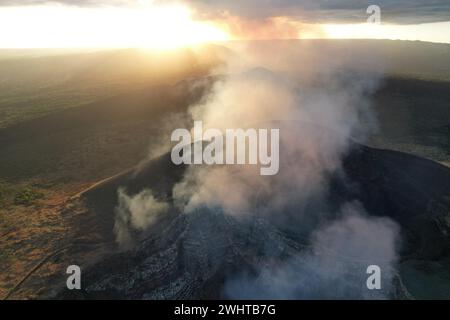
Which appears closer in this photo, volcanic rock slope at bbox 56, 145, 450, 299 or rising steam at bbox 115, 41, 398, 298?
rising steam at bbox 115, 41, 398, 298

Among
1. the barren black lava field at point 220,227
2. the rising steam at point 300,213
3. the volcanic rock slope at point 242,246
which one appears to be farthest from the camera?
the volcanic rock slope at point 242,246

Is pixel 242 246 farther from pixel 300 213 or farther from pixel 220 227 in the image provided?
pixel 300 213

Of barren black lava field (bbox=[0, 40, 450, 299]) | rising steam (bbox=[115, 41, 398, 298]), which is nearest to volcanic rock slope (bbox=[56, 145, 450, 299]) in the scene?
barren black lava field (bbox=[0, 40, 450, 299])

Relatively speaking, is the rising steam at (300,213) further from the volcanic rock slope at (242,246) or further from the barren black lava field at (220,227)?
the volcanic rock slope at (242,246)

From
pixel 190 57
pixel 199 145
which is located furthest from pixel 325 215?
pixel 190 57

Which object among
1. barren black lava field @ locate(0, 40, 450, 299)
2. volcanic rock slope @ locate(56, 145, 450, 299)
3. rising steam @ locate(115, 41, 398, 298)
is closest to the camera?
rising steam @ locate(115, 41, 398, 298)

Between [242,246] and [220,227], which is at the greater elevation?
[220,227]

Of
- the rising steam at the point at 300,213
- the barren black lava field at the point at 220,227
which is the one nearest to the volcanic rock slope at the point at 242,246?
the barren black lava field at the point at 220,227

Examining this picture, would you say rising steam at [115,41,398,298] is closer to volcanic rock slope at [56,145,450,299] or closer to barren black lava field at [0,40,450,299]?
barren black lava field at [0,40,450,299]

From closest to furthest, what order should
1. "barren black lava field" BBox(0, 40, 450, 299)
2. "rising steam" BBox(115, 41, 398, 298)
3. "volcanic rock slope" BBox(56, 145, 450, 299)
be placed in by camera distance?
"rising steam" BBox(115, 41, 398, 298)
"barren black lava field" BBox(0, 40, 450, 299)
"volcanic rock slope" BBox(56, 145, 450, 299)

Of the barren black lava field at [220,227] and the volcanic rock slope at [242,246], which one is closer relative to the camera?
the barren black lava field at [220,227]

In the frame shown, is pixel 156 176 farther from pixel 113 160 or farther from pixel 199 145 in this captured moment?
pixel 113 160
